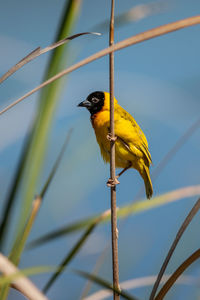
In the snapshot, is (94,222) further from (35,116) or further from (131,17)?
(131,17)

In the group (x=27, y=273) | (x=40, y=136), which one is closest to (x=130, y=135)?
(x=40, y=136)

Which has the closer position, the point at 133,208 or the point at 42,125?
the point at 42,125

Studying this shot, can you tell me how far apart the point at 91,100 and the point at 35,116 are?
274 cm

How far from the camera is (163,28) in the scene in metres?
0.87

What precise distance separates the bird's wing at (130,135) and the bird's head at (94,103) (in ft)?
1.24

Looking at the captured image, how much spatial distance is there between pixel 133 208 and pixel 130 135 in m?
2.00

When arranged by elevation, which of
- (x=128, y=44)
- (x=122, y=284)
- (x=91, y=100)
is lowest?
(x=122, y=284)

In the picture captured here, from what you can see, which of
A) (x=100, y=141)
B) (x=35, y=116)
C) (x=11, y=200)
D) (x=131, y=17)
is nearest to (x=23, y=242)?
(x=11, y=200)

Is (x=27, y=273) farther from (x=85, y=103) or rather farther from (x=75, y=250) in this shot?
(x=85, y=103)

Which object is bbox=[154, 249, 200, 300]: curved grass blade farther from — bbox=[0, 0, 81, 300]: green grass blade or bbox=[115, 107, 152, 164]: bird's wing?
bbox=[115, 107, 152, 164]: bird's wing

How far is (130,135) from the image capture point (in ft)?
10.1

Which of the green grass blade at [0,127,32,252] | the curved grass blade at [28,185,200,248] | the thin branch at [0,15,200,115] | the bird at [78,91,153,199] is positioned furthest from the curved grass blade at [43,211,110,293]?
the bird at [78,91,153,199]

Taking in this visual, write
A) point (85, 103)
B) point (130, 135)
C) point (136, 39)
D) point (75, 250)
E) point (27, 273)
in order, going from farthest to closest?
point (85, 103), point (130, 135), point (75, 250), point (136, 39), point (27, 273)

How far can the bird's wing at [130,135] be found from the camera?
3.06 m
